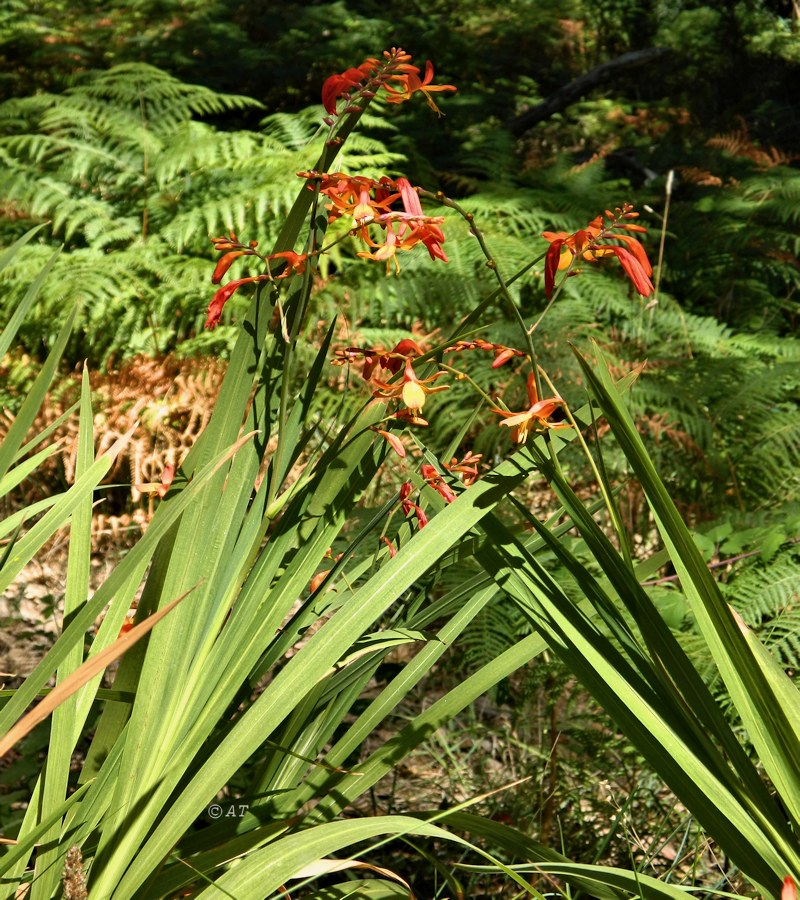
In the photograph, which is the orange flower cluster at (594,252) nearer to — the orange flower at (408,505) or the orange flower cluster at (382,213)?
the orange flower cluster at (382,213)

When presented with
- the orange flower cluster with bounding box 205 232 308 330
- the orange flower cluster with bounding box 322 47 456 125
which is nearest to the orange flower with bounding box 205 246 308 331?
the orange flower cluster with bounding box 205 232 308 330

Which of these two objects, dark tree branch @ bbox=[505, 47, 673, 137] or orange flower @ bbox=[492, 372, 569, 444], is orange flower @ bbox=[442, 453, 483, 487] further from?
dark tree branch @ bbox=[505, 47, 673, 137]

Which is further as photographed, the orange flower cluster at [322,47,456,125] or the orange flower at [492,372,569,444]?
the orange flower cluster at [322,47,456,125]

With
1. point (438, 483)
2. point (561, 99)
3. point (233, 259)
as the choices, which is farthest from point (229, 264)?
point (561, 99)

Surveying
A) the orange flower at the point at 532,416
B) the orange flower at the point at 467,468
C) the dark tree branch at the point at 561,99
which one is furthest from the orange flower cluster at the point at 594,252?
the dark tree branch at the point at 561,99

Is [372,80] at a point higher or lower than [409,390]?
higher

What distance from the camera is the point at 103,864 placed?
0.72 m

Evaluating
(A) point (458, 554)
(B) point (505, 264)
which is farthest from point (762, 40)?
(A) point (458, 554)

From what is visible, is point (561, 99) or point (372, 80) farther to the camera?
point (561, 99)

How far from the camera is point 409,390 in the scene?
78 centimetres

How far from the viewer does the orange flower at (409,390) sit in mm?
771

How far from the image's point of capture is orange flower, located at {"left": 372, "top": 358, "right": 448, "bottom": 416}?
0.77m

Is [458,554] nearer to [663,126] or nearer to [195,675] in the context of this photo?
[195,675]

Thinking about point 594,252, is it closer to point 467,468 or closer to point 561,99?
point 467,468
